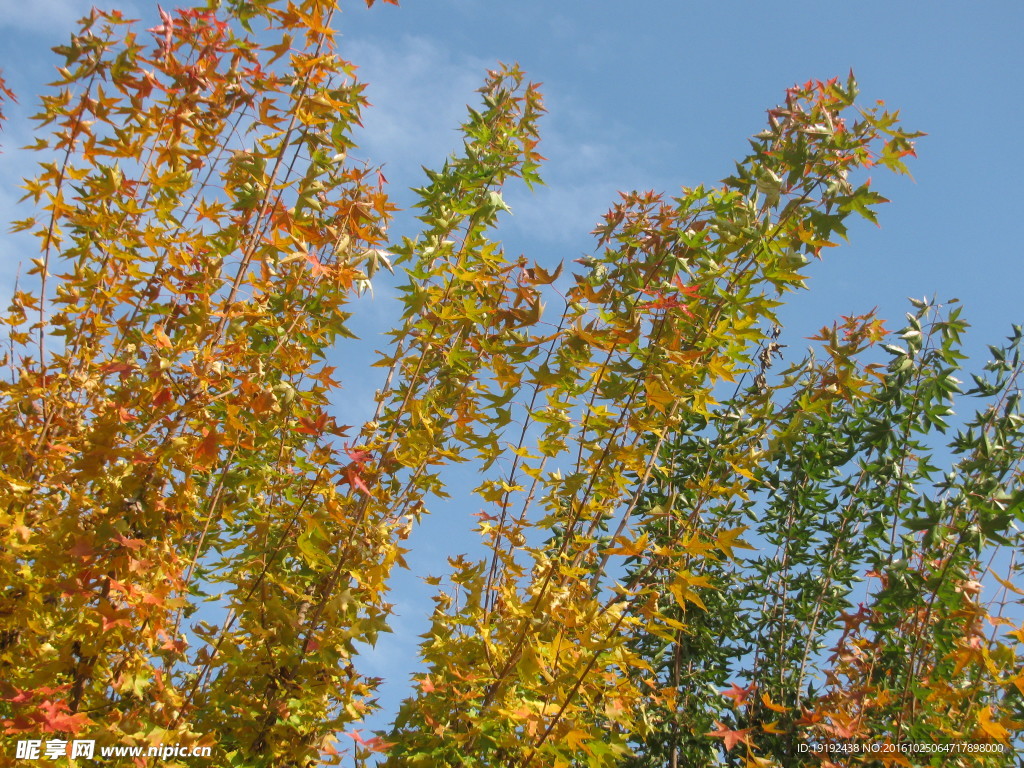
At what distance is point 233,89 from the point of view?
2613 millimetres

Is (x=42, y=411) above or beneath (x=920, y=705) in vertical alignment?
above

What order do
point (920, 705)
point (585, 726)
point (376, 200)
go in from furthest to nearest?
point (920, 705) → point (376, 200) → point (585, 726)

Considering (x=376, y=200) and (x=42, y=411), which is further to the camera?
(x=376, y=200)

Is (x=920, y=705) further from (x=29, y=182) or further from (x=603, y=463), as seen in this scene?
(x=29, y=182)

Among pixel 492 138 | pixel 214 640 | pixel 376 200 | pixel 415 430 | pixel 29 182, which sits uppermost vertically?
pixel 492 138

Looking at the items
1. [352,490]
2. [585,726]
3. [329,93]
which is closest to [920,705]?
[585,726]

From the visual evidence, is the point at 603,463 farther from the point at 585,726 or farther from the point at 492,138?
the point at 492,138

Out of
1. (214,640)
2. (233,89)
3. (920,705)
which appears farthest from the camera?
(920,705)

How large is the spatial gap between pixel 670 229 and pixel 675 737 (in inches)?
80.2

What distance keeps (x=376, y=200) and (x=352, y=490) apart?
1013 millimetres

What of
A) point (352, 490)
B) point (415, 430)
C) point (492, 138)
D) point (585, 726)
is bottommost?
point (585, 726)

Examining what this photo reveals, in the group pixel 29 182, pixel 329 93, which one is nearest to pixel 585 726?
pixel 329 93

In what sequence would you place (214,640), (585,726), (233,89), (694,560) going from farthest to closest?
(694,560)
(233,89)
(214,640)
(585,726)

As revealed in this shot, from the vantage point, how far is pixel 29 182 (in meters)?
2.63
